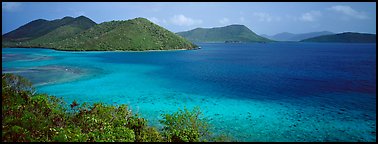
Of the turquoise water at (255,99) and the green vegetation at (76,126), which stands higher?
the green vegetation at (76,126)

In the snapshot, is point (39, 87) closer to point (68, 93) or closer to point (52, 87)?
point (52, 87)

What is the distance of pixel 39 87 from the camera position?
50.6 metres

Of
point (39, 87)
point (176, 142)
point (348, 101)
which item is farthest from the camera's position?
point (39, 87)

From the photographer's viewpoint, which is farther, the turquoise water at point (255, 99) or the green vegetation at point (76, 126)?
the turquoise water at point (255, 99)

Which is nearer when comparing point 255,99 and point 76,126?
point 76,126

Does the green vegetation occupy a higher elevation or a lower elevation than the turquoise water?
higher

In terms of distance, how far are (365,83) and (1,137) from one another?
6354 centimetres

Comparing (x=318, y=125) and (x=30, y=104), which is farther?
(x=318, y=125)

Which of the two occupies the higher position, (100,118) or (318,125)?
(100,118)

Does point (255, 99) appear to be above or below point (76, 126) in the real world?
below

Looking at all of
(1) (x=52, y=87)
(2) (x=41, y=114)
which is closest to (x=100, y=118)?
(2) (x=41, y=114)

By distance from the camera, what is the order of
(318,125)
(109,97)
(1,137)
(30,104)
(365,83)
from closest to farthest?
(1,137)
(30,104)
(318,125)
(109,97)
(365,83)

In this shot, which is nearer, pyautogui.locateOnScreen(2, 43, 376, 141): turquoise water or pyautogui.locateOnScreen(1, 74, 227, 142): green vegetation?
pyautogui.locateOnScreen(1, 74, 227, 142): green vegetation

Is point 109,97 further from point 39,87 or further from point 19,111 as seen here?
point 19,111
